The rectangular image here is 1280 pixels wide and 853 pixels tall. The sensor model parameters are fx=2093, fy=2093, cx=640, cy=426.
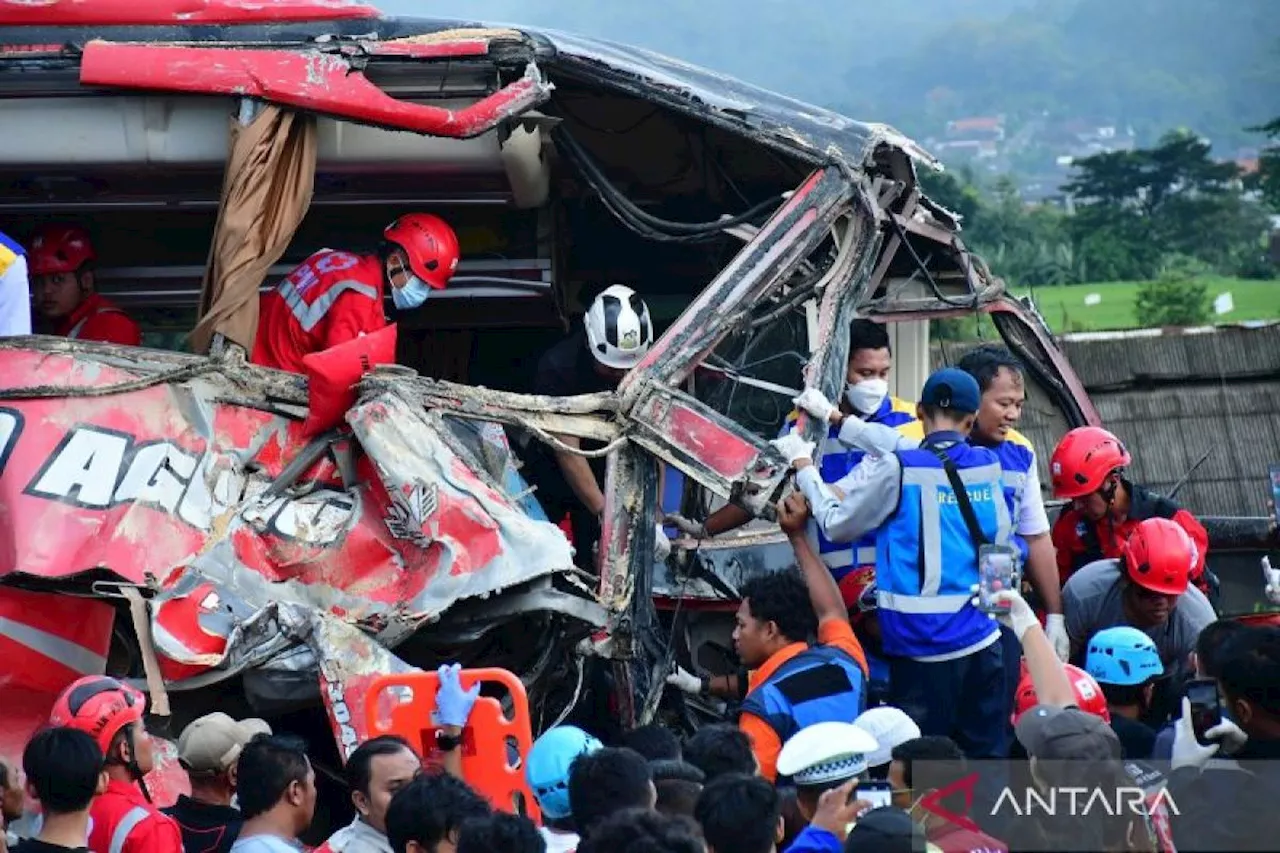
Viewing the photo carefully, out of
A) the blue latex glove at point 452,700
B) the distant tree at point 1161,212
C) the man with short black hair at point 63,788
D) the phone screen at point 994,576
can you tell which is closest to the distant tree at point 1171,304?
the distant tree at point 1161,212

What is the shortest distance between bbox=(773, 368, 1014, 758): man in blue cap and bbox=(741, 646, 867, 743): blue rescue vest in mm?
499

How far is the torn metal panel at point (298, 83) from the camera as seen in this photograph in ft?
28.5

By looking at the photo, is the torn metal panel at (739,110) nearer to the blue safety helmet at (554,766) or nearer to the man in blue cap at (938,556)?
the man in blue cap at (938,556)

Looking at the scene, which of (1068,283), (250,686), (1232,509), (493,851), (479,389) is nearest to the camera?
(493,851)

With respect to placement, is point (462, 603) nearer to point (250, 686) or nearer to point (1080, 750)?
point (250, 686)

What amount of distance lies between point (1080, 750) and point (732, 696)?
3.59 meters

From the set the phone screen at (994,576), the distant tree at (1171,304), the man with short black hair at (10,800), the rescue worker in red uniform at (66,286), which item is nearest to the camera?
the man with short black hair at (10,800)

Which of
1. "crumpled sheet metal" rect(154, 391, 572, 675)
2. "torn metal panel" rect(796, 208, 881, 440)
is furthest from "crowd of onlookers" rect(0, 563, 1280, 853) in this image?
"torn metal panel" rect(796, 208, 881, 440)

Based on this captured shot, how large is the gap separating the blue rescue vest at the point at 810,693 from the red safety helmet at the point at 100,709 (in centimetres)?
222

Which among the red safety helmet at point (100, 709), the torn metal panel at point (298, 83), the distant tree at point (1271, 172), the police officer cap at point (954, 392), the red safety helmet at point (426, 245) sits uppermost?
the distant tree at point (1271, 172)

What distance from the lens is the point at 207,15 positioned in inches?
365

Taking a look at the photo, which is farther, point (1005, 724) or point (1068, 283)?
point (1068, 283)

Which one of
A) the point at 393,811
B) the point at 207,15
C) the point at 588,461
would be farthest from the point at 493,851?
the point at 207,15

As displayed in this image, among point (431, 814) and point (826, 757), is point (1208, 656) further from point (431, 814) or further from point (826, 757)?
point (431, 814)
